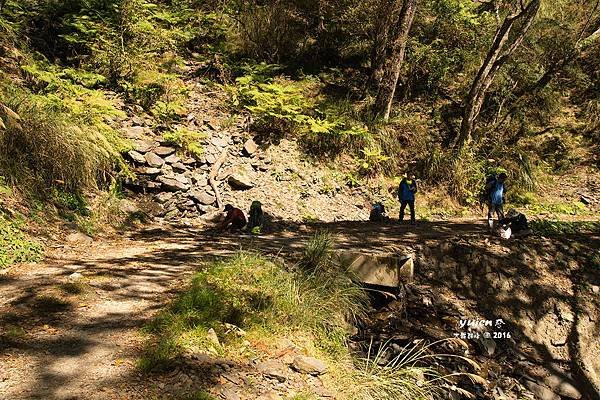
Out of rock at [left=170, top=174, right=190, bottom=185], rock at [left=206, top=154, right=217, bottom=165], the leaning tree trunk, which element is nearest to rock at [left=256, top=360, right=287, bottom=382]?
rock at [left=170, top=174, right=190, bottom=185]

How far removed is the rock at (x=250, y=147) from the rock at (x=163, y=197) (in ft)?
9.89

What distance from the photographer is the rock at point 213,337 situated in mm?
4254

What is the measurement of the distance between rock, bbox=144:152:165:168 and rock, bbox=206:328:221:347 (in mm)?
7071

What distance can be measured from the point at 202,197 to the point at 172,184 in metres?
0.83

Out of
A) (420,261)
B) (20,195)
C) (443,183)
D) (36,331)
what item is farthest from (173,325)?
(443,183)

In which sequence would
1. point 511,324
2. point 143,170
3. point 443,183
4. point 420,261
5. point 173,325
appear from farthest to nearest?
point 443,183 < point 143,170 < point 420,261 < point 511,324 < point 173,325

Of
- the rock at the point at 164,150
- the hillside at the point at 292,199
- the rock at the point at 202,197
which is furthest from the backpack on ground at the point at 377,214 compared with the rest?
the rock at the point at 164,150

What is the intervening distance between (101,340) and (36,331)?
2.16ft

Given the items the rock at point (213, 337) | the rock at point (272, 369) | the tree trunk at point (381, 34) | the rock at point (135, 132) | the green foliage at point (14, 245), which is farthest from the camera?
the tree trunk at point (381, 34)

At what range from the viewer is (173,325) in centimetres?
437

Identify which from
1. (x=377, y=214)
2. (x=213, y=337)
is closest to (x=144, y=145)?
(x=377, y=214)

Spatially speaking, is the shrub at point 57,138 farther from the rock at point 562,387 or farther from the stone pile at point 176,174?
the rock at point 562,387

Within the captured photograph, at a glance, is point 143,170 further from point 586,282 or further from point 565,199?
point 565,199

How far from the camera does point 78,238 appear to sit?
7.25 m
